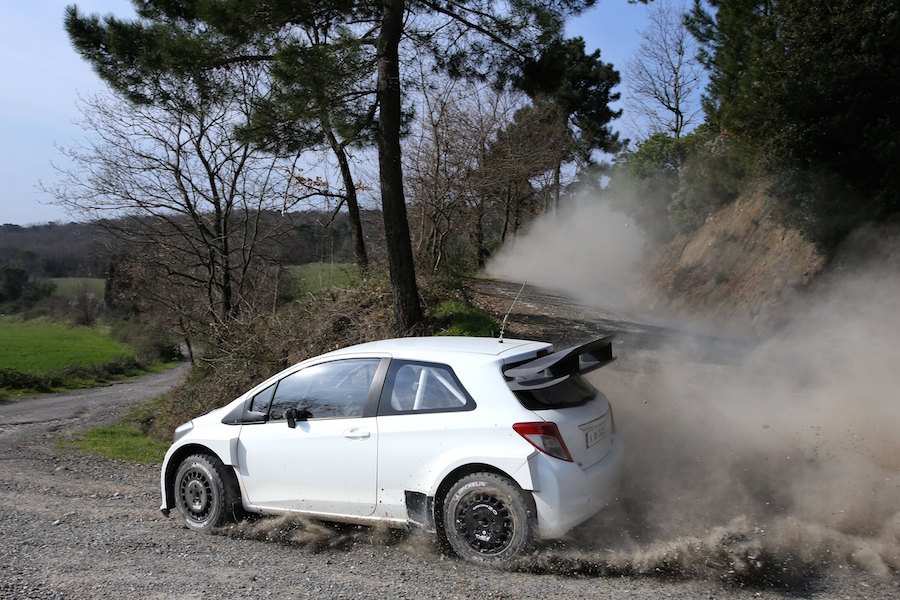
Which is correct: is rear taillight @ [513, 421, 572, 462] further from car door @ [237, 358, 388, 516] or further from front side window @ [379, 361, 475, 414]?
car door @ [237, 358, 388, 516]

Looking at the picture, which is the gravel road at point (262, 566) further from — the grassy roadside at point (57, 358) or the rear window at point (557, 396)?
the grassy roadside at point (57, 358)

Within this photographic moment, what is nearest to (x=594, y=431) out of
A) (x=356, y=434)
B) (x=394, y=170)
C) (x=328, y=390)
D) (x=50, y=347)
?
(x=356, y=434)

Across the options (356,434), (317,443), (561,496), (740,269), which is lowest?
(561,496)

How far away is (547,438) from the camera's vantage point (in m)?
4.85

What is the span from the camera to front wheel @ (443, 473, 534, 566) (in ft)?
15.8

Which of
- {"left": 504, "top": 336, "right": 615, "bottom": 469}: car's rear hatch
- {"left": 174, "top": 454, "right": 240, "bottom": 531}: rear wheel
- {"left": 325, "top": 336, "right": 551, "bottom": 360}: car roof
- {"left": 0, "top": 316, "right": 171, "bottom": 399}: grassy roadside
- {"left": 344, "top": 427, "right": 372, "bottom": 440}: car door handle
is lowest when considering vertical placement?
{"left": 0, "top": 316, "right": 171, "bottom": 399}: grassy roadside

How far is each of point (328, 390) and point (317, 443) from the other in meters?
0.46

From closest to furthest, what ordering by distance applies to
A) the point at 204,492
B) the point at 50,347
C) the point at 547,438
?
the point at 547,438 < the point at 204,492 < the point at 50,347

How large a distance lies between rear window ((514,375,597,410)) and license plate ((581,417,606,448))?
18 centimetres

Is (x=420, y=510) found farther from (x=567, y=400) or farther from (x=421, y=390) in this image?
(x=567, y=400)

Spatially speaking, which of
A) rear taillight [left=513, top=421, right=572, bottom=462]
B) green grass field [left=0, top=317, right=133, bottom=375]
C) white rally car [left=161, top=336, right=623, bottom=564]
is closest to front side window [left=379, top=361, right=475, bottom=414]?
white rally car [left=161, top=336, right=623, bottom=564]

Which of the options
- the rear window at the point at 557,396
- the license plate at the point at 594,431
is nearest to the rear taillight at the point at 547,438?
the rear window at the point at 557,396

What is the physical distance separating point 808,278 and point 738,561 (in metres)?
11.4

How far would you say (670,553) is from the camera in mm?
4883
